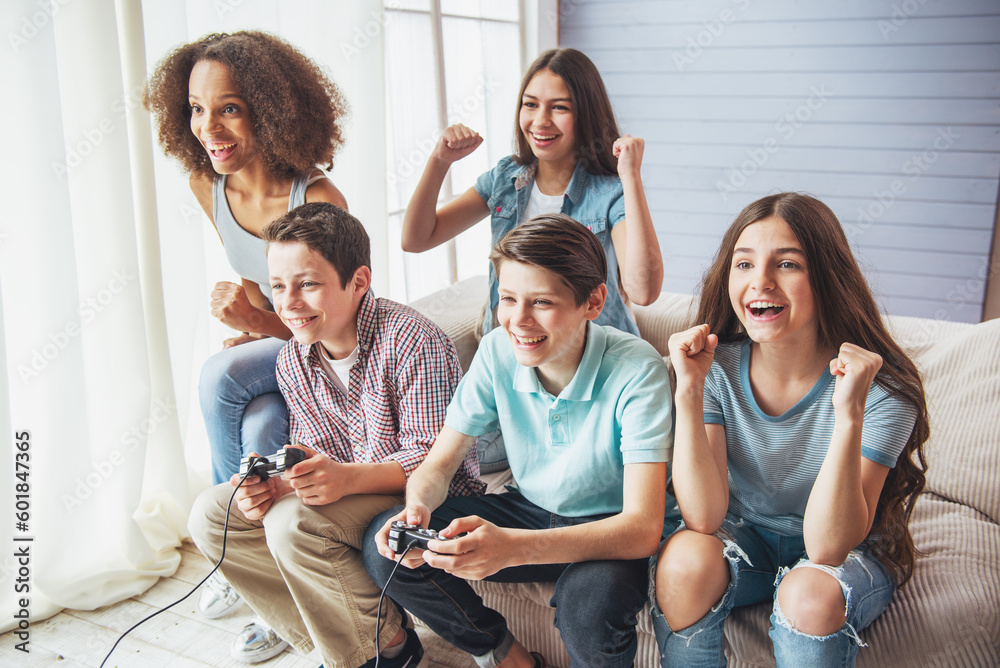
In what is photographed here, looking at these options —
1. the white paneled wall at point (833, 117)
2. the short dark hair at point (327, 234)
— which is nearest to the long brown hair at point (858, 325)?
the short dark hair at point (327, 234)

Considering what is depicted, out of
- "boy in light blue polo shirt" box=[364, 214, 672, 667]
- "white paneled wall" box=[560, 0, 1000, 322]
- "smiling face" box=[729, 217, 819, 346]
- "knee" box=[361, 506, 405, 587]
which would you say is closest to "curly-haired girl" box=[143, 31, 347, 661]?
"knee" box=[361, 506, 405, 587]

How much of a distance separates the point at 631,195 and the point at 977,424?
911 mm

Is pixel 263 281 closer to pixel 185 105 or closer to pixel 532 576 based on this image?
pixel 185 105

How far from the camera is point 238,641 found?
1646 mm

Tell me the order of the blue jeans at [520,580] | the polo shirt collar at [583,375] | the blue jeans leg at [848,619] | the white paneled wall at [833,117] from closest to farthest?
the blue jeans leg at [848,619]
the blue jeans at [520,580]
the polo shirt collar at [583,375]
the white paneled wall at [833,117]

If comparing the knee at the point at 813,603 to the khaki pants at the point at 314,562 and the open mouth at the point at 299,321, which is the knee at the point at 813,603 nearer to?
the khaki pants at the point at 314,562

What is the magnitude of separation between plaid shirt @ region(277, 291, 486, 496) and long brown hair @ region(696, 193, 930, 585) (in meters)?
0.62

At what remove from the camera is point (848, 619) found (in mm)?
1120

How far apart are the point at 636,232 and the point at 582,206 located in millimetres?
212

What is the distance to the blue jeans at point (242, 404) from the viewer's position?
1622mm

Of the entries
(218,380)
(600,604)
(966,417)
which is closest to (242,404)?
(218,380)

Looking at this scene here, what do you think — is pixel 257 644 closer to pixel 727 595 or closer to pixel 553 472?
pixel 553 472

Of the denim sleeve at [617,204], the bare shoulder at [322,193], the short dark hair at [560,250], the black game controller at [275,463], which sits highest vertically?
the bare shoulder at [322,193]

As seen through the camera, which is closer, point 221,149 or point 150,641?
point 221,149
